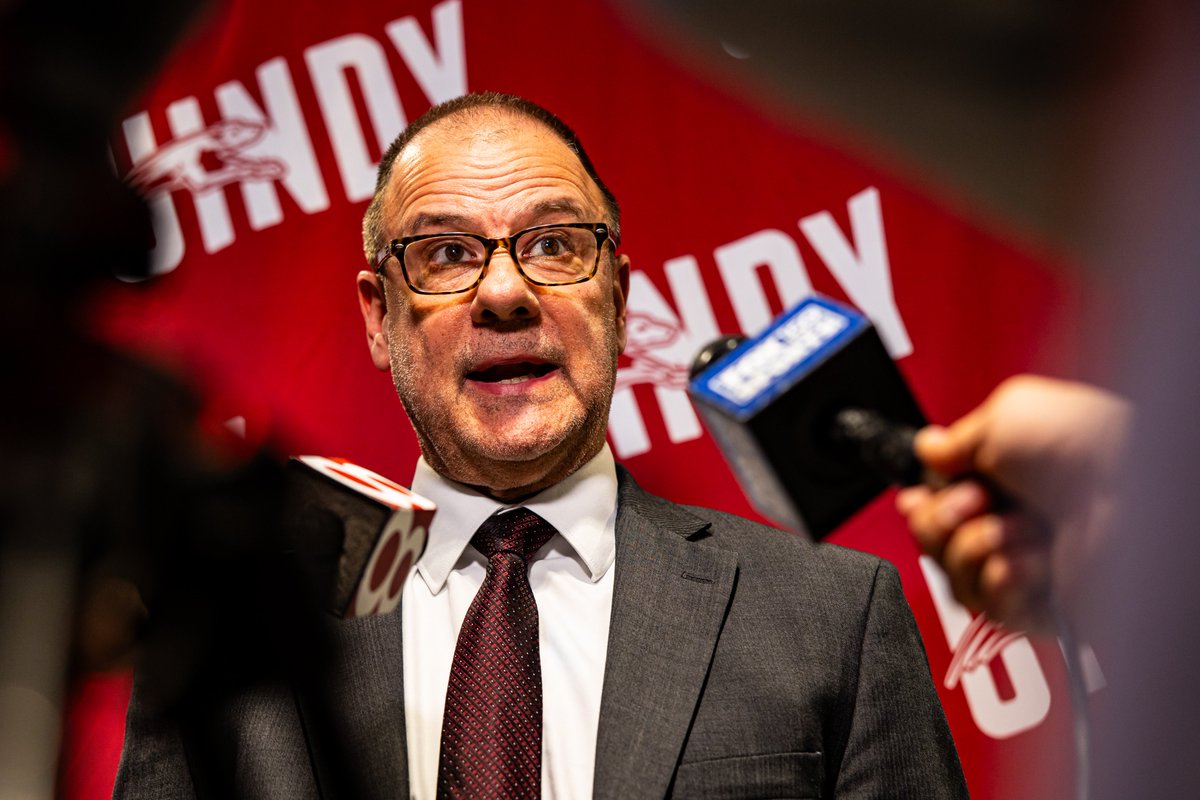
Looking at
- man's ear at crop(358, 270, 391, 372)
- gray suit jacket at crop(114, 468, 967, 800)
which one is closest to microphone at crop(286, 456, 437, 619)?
gray suit jacket at crop(114, 468, 967, 800)

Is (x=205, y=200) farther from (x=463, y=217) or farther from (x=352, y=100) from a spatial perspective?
Result: (x=463, y=217)

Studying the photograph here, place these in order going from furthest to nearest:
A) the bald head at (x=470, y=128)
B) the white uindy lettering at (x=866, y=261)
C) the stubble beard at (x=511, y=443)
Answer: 1. the white uindy lettering at (x=866, y=261)
2. the bald head at (x=470, y=128)
3. the stubble beard at (x=511, y=443)

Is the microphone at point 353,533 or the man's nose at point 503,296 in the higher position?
the man's nose at point 503,296

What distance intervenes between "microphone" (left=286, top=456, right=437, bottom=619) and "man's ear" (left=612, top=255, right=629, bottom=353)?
941 mm

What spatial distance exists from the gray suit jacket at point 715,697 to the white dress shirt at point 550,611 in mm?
35

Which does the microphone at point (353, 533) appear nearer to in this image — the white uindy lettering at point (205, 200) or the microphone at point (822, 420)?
the microphone at point (822, 420)

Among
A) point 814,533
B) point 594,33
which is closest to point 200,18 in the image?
point 594,33

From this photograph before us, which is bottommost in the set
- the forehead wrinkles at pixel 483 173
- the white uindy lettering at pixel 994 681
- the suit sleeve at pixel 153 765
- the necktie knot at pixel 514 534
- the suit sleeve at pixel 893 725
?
the white uindy lettering at pixel 994 681

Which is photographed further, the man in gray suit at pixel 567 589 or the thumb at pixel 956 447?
the man in gray suit at pixel 567 589

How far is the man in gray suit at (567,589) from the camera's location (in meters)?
1.39

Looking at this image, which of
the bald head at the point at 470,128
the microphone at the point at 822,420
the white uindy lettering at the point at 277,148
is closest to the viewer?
the microphone at the point at 822,420

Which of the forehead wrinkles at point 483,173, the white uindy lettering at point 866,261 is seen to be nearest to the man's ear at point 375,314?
the forehead wrinkles at point 483,173

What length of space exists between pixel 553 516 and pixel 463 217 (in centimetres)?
48

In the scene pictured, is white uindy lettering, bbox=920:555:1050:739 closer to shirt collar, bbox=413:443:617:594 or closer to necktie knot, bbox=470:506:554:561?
shirt collar, bbox=413:443:617:594
